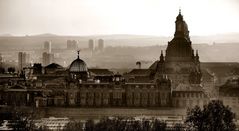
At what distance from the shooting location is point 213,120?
53.0 metres

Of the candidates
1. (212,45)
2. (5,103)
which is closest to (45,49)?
(212,45)

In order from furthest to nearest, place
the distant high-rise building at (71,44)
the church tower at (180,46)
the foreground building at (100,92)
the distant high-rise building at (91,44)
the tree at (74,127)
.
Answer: the distant high-rise building at (91,44), the distant high-rise building at (71,44), the church tower at (180,46), the foreground building at (100,92), the tree at (74,127)

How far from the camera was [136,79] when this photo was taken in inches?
3187

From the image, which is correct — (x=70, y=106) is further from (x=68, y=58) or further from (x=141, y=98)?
(x=68, y=58)

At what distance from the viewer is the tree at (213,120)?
172ft

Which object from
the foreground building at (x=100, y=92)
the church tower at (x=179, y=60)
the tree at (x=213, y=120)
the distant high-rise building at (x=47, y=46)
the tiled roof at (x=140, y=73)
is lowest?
the tree at (x=213, y=120)

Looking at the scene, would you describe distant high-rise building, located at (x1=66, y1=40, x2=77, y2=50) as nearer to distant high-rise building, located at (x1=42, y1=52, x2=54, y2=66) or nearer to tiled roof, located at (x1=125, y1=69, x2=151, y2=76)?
distant high-rise building, located at (x1=42, y1=52, x2=54, y2=66)

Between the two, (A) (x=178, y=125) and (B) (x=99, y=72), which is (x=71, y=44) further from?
(A) (x=178, y=125)

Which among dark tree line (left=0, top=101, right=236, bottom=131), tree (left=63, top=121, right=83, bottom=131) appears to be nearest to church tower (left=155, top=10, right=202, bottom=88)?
dark tree line (left=0, top=101, right=236, bottom=131)

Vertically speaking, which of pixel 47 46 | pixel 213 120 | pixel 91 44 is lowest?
pixel 213 120

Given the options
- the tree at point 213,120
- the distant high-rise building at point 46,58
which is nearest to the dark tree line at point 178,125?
the tree at point 213,120

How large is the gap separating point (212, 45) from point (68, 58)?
24.4m

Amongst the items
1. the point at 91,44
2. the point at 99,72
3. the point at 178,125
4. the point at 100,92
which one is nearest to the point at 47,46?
the point at 91,44

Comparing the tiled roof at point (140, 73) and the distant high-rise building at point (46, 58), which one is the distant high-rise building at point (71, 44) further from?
the tiled roof at point (140, 73)
